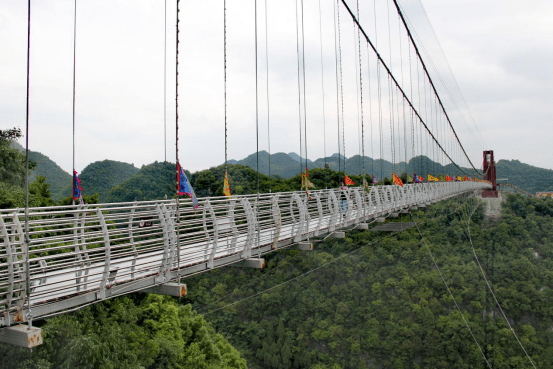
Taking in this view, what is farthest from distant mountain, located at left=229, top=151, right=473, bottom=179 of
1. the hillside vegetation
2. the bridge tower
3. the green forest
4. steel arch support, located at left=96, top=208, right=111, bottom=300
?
steel arch support, located at left=96, top=208, right=111, bottom=300

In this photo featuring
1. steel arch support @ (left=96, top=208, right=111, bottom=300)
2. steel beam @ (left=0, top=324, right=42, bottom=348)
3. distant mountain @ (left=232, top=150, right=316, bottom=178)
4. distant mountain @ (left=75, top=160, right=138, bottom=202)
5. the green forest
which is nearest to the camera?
steel beam @ (left=0, top=324, right=42, bottom=348)

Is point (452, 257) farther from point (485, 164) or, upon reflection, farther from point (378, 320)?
point (485, 164)

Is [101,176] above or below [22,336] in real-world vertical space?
above

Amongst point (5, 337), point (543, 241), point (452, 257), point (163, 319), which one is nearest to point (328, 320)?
point (452, 257)

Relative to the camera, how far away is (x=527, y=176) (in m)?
101

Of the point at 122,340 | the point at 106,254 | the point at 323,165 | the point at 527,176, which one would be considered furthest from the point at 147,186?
the point at 527,176

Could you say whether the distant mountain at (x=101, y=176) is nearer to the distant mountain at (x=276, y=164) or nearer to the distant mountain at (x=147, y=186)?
the distant mountain at (x=147, y=186)

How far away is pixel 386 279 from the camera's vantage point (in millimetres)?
40812

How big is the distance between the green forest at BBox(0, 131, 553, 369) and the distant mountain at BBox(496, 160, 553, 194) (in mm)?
54003

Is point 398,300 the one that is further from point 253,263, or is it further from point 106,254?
point 106,254

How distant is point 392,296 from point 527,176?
258 feet

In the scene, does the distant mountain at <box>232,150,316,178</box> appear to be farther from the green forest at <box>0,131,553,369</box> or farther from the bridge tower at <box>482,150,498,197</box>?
the green forest at <box>0,131,553,369</box>

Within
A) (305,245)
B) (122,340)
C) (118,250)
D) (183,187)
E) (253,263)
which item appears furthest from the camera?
(122,340)

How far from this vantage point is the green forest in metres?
35.0
